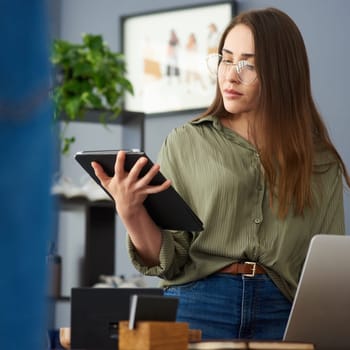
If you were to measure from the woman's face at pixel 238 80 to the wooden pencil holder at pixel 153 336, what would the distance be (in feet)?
2.90

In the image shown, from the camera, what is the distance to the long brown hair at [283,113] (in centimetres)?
180

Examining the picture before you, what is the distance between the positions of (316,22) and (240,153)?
1230mm

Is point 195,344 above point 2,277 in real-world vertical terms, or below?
below

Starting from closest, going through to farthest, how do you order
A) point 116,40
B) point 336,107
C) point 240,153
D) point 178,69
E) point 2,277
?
point 2,277, point 240,153, point 336,107, point 178,69, point 116,40

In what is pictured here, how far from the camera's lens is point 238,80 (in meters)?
1.83

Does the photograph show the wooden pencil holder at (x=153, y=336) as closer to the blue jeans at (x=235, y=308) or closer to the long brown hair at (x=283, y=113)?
the blue jeans at (x=235, y=308)

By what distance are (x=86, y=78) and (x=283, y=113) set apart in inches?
67.7

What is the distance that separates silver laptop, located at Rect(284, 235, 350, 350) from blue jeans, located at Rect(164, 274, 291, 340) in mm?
249

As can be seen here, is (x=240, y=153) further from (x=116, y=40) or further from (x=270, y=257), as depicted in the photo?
(x=116, y=40)

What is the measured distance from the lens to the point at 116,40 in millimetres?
3854

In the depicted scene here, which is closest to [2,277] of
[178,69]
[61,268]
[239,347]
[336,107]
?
[239,347]

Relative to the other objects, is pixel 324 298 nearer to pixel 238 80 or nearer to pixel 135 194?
pixel 135 194

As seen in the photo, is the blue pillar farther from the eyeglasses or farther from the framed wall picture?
the framed wall picture

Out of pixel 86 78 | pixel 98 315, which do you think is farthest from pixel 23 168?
pixel 86 78
